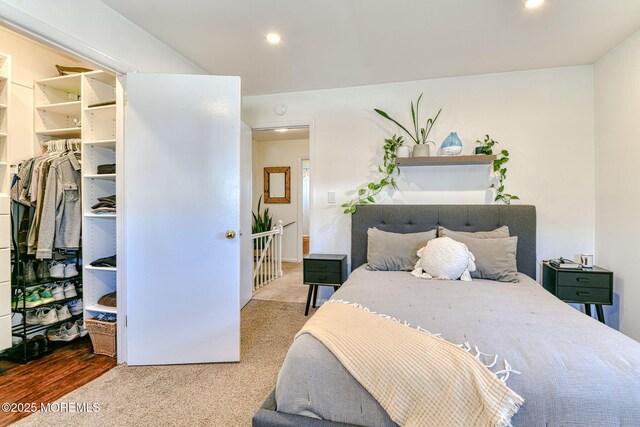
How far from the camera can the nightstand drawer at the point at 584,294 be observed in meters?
2.29

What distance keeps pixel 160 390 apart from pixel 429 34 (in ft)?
9.92

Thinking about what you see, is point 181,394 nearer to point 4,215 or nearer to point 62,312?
point 62,312

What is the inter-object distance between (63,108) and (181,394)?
2585mm

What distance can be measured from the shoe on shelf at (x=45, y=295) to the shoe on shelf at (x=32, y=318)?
0.47ft

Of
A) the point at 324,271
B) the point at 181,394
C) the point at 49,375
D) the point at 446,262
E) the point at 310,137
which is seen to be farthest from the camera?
the point at 310,137

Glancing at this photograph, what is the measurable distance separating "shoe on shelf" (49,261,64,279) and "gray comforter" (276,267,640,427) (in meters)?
2.35

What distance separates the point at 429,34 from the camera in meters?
2.20

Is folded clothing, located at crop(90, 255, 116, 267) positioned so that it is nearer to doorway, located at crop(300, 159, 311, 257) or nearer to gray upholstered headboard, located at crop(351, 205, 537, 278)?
gray upholstered headboard, located at crop(351, 205, 537, 278)

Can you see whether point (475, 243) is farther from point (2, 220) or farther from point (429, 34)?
point (2, 220)

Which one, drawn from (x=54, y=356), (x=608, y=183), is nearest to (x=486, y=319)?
(x=608, y=183)

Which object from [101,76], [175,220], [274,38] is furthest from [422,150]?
[101,76]

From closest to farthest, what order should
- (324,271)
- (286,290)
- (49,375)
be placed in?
(49,375) < (324,271) < (286,290)

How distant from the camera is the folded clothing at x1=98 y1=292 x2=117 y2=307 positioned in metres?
2.32

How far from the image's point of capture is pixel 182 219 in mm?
2111
